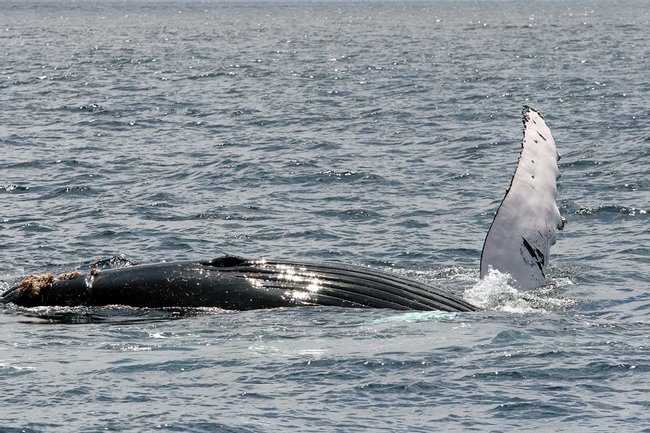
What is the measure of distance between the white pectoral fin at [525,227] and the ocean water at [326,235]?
31cm

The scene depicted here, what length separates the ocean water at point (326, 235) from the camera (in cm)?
1197

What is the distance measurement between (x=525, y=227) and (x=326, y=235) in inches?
246

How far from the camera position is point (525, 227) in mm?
16078

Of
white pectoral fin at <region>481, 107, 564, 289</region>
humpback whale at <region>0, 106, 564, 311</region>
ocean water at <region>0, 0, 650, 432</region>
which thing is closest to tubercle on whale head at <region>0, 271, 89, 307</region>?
humpback whale at <region>0, 106, 564, 311</region>

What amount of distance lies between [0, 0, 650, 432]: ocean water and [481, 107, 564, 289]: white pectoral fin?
1.02 ft

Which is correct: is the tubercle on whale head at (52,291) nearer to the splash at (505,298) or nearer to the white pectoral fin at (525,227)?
the splash at (505,298)

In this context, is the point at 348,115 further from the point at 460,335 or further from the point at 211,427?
the point at 211,427

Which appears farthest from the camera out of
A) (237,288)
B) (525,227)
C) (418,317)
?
(525,227)

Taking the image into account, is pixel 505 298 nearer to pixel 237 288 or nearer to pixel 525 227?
pixel 525 227

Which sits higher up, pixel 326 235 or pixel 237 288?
pixel 237 288

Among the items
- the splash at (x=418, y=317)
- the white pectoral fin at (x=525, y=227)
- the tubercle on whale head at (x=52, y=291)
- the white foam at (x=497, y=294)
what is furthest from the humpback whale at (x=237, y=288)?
the white pectoral fin at (x=525, y=227)

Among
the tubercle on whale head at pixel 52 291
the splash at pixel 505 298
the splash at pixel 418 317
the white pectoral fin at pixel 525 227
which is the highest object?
the white pectoral fin at pixel 525 227

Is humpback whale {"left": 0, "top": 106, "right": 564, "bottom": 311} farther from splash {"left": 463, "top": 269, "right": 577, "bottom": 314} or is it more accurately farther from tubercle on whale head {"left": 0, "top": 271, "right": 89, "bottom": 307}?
splash {"left": 463, "top": 269, "right": 577, "bottom": 314}

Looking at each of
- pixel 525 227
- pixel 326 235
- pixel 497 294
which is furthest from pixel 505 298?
pixel 326 235
